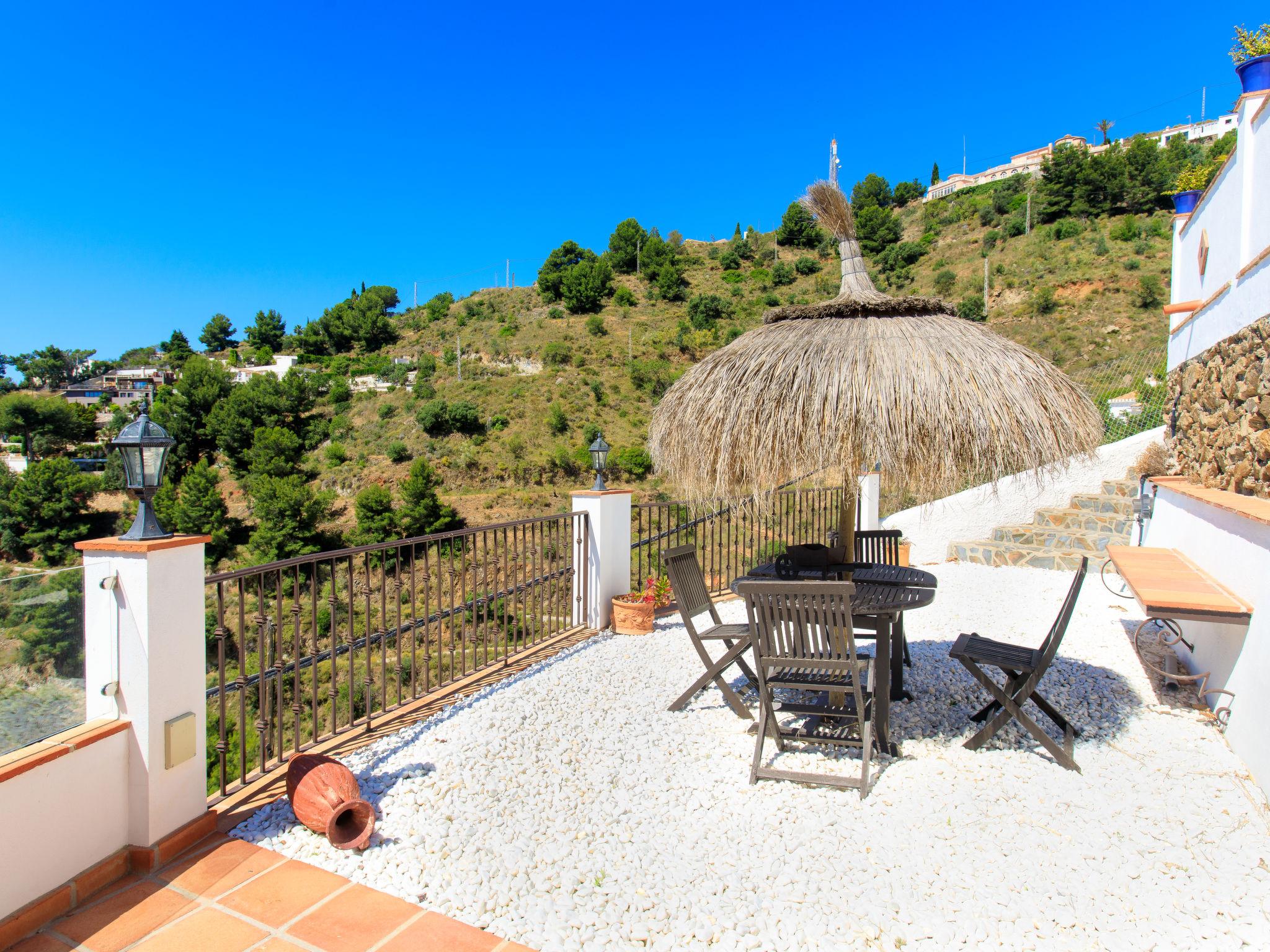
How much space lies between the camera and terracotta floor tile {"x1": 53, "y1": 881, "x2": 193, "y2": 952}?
184 cm

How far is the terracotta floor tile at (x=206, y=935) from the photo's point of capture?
5.93 ft

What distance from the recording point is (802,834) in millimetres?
2371

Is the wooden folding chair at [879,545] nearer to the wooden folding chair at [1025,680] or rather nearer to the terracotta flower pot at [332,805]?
the wooden folding chair at [1025,680]

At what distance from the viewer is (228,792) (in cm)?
263

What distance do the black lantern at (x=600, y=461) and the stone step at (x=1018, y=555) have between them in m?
4.70

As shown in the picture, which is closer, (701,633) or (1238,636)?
(1238,636)

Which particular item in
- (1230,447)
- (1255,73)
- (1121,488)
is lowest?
(1121,488)

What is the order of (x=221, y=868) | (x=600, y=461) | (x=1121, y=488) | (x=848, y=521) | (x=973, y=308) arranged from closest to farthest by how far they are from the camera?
(x=221, y=868) < (x=848, y=521) < (x=600, y=461) < (x=1121, y=488) < (x=973, y=308)

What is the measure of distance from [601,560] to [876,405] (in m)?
2.70

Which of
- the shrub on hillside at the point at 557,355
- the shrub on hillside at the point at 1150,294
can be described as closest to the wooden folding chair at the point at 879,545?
the shrub on hillside at the point at 1150,294

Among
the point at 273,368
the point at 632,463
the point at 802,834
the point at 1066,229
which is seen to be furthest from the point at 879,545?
the point at 273,368

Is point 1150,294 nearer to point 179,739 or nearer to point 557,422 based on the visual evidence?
point 557,422

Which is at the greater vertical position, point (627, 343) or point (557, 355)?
point (627, 343)

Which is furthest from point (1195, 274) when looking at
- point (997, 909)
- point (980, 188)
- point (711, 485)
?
point (980, 188)
